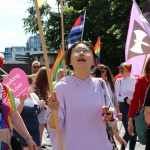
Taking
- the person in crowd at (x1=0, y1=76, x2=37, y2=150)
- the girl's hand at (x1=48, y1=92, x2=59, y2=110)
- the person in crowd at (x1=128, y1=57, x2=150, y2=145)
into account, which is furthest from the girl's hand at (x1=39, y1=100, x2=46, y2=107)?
the girl's hand at (x1=48, y1=92, x2=59, y2=110)

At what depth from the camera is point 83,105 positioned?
13.3 ft

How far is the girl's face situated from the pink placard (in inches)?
77.0

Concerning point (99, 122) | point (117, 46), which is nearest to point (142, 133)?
point (99, 122)

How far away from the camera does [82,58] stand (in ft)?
13.6

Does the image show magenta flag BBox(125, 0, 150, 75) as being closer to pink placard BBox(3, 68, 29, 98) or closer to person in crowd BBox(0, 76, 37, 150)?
pink placard BBox(3, 68, 29, 98)

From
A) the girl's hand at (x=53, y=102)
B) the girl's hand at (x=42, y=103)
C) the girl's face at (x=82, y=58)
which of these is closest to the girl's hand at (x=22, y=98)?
the girl's hand at (x=42, y=103)

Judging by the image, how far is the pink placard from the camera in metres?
6.12

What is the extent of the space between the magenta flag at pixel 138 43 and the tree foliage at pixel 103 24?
21431 mm

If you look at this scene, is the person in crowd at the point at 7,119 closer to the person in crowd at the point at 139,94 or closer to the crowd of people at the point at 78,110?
the crowd of people at the point at 78,110

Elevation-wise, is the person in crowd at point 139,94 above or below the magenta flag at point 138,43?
below

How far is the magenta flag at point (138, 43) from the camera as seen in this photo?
9.02 meters

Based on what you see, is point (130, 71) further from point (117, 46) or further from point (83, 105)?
point (117, 46)

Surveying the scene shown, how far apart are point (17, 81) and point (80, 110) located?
2.30 metres

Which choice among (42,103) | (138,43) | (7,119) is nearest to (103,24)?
(138,43)
